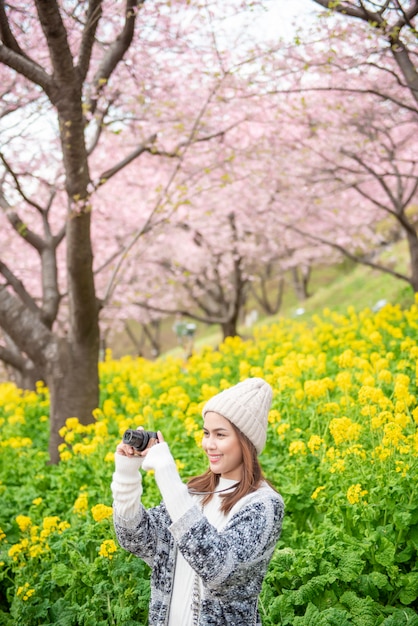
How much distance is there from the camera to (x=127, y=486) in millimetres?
2932

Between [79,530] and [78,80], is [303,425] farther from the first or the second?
[78,80]

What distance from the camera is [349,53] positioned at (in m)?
8.91

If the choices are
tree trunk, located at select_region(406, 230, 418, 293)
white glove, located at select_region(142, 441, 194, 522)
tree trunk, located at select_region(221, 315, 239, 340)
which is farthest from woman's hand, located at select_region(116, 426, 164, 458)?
tree trunk, located at select_region(221, 315, 239, 340)

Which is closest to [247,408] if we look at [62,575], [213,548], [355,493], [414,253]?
[213,548]

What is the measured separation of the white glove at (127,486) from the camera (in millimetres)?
2900

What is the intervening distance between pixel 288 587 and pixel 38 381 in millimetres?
7629

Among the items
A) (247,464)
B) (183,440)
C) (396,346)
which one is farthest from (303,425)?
(247,464)

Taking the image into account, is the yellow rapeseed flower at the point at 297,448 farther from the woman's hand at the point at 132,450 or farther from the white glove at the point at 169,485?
the white glove at the point at 169,485

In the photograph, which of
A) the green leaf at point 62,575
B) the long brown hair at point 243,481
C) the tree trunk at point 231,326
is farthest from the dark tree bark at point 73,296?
the tree trunk at point 231,326

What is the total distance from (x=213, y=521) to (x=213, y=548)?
0.38 m

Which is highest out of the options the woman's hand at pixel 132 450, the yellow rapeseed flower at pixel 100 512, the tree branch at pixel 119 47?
the tree branch at pixel 119 47

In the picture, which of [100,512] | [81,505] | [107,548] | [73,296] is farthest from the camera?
[73,296]

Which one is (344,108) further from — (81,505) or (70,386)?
(81,505)

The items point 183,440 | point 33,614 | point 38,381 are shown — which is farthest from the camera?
point 38,381
